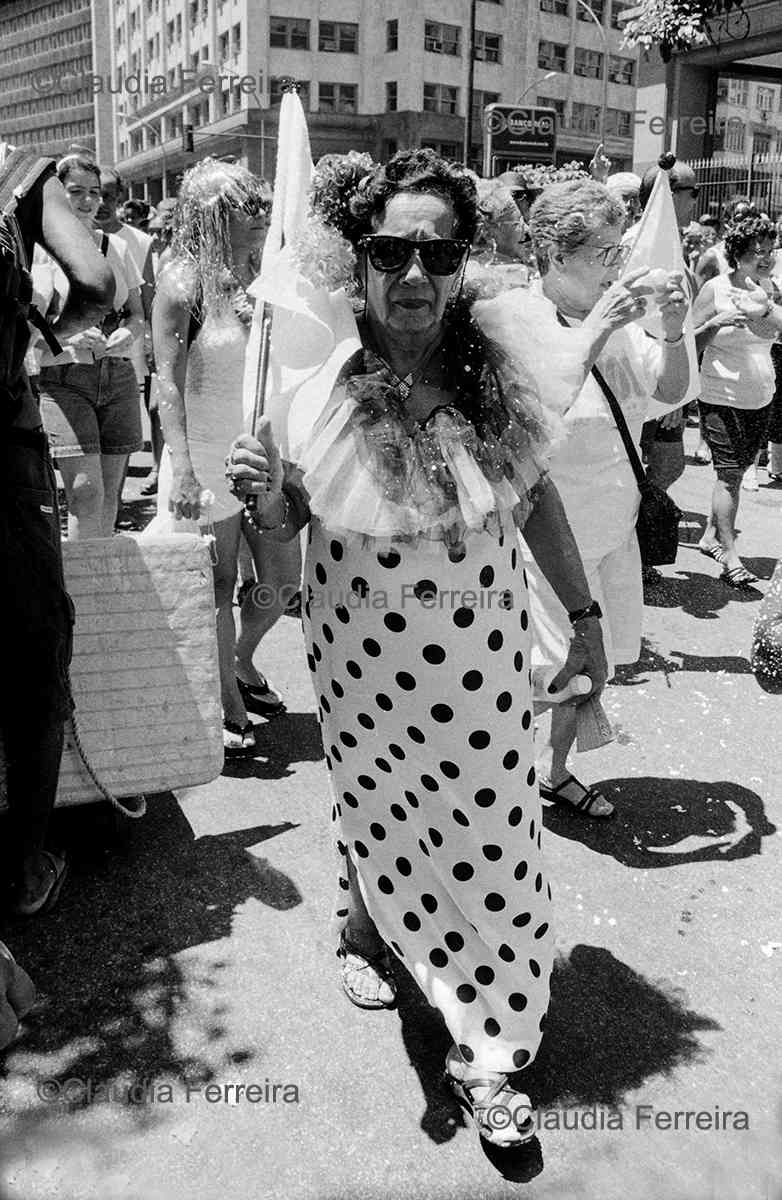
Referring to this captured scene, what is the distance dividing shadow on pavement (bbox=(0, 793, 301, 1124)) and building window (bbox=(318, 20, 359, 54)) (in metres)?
53.9

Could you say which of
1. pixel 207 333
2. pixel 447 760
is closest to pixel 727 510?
pixel 207 333

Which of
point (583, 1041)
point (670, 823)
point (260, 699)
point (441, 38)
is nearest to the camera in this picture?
point (583, 1041)

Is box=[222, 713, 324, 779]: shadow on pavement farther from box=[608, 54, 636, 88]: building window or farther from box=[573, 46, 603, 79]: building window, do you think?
box=[608, 54, 636, 88]: building window

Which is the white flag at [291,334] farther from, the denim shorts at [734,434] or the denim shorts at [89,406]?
the denim shorts at [734,434]

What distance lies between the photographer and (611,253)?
3459 millimetres

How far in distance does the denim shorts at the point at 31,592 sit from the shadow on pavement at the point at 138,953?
0.62 meters

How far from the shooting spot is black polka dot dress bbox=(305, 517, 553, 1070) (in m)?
2.19

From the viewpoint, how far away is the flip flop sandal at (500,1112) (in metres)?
2.17

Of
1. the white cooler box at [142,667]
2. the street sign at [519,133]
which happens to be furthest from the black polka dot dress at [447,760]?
the street sign at [519,133]

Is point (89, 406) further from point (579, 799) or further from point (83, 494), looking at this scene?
point (579, 799)

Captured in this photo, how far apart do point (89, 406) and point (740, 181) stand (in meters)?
14.5

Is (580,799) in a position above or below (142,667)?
below

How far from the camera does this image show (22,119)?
8500 centimetres

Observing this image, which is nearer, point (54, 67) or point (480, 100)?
point (480, 100)
